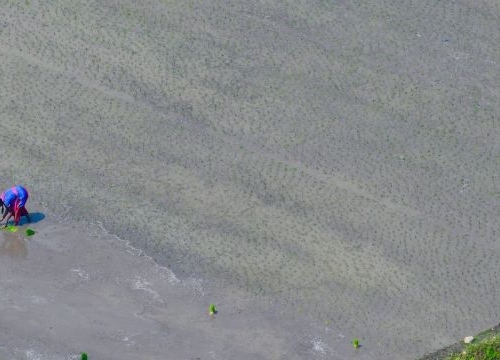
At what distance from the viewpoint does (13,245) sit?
18.1 metres

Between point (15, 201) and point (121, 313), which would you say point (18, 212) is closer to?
point (15, 201)

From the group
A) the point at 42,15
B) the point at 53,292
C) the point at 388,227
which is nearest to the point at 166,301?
the point at 53,292

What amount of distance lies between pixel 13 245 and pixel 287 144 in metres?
5.75

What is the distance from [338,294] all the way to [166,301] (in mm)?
2884

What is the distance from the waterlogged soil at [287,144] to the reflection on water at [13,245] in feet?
3.13

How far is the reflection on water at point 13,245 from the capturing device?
17938 millimetres

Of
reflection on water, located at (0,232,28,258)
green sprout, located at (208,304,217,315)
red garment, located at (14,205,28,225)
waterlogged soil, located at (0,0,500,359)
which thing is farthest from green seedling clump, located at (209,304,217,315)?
red garment, located at (14,205,28,225)

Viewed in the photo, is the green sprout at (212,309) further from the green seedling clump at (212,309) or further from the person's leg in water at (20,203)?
the person's leg in water at (20,203)

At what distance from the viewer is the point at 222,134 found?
20.7 meters

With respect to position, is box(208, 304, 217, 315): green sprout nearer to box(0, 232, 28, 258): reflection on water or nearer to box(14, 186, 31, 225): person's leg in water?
box(0, 232, 28, 258): reflection on water

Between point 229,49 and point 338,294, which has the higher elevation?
point 229,49

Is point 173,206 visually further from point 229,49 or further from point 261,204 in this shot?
point 229,49

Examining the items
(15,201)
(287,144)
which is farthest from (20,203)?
(287,144)

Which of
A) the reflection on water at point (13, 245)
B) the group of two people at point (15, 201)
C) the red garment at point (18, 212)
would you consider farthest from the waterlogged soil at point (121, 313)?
the group of two people at point (15, 201)
